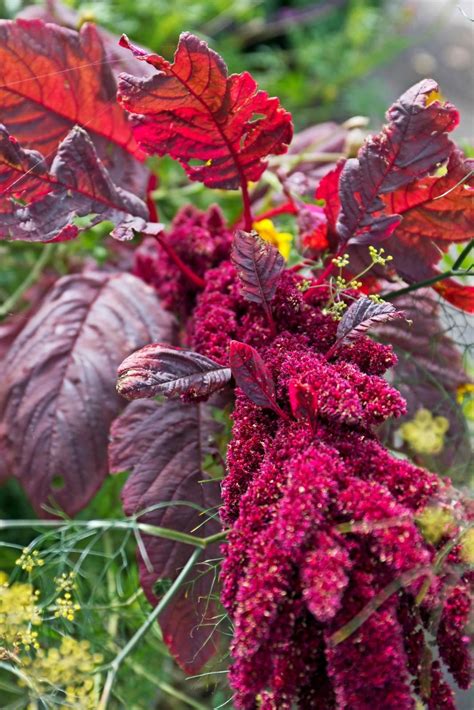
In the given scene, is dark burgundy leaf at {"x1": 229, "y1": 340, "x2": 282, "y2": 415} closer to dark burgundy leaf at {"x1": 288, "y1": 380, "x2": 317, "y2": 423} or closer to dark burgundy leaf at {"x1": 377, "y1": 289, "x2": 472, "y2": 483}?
dark burgundy leaf at {"x1": 288, "y1": 380, "x2": 317, "y2": 423}

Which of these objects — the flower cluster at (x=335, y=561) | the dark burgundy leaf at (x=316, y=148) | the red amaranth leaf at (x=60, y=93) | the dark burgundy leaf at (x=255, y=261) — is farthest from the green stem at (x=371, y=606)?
the dark burgundy leaf at (x=316, y=148)

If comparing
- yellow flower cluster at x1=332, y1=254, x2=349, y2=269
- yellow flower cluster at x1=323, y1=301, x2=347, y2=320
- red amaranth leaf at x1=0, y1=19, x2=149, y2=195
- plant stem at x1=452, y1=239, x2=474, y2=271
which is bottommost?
yellow flower cluster at x1=323, y1=301, x2=347, y2=320

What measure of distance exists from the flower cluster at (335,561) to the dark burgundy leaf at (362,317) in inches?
1.0

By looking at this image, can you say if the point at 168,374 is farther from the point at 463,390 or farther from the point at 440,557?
the point at 463,390

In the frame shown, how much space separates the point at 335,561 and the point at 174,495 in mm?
246

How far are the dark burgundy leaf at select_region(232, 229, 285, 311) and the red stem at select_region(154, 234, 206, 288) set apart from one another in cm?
13

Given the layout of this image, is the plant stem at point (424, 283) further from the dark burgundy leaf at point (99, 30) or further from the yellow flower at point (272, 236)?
the dark burgundy leaf at point (99, 30)

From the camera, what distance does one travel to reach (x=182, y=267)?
635mm

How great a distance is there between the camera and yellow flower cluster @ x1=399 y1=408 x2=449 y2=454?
1.79 ft

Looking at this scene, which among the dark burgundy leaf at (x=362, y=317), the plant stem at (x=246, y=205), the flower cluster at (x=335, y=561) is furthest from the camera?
the plant stem at (x=246, y=205)

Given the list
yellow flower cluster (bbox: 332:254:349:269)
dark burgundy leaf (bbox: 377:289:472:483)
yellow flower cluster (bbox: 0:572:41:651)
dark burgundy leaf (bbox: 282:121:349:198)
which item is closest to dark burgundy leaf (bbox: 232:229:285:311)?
yellow flower cluster (bbox: 332:254:349:269)

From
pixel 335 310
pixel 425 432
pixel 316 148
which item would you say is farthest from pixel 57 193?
pixel 316 148

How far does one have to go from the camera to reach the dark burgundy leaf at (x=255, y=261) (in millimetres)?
500

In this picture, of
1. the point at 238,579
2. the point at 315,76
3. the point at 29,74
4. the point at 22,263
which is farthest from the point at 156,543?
the point at 315,76
